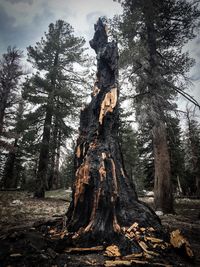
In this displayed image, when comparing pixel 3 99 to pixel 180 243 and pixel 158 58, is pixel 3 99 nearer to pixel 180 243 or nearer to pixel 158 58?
pixel 158 58

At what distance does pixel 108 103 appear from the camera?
5223 millimetres

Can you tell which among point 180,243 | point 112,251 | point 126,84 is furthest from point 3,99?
point 180,243

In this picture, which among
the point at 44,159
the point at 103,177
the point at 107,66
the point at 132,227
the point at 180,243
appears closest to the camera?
the point at 180,243

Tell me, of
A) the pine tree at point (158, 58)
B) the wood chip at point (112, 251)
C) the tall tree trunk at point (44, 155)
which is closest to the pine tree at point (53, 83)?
the tall tree trunk at point (44, 155)

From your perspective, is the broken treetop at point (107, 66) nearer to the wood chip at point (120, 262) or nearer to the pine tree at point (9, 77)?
the wood chip at point (120, 262)

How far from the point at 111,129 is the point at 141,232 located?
2.44 metres

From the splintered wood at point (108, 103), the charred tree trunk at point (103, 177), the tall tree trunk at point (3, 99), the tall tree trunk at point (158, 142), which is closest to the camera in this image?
the charred tree trunk at point (103, 177)

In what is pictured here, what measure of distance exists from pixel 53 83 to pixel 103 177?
11288 millimetres

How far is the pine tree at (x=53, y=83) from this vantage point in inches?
507

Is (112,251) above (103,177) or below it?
below

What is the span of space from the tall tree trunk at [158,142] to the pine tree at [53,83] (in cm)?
645

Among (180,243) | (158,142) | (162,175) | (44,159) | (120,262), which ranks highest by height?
(158,142)

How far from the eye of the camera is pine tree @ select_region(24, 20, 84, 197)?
12.9 meters

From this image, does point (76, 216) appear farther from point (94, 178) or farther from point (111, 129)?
point (111, 129)
